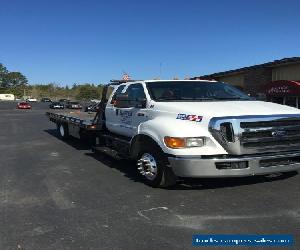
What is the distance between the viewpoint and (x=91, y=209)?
20.1 feet

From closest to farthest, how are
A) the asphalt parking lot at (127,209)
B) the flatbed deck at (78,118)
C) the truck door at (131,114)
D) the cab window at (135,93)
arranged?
the asphalt parking lot at (127,209) → the truck door at (131,114) → the cab window at (135,93) → the flatbed deck at (78,118)

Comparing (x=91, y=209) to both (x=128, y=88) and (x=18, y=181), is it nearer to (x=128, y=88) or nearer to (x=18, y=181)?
(x=18, y=181)

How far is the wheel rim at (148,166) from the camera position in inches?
284

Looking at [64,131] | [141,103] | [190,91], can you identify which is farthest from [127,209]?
[64,131]

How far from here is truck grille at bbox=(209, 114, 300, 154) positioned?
640cm

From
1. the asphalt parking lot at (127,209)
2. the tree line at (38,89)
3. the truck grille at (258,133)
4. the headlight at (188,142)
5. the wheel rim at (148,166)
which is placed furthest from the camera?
the tree line at (38,89)

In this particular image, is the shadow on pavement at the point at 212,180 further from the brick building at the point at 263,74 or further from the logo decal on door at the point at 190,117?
the brick building at the point at 263,74

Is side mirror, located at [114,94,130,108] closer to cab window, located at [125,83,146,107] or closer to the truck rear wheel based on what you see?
cab window, located at [125,83,146,107]

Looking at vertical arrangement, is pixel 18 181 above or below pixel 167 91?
below

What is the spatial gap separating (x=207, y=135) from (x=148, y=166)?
132 centimetres

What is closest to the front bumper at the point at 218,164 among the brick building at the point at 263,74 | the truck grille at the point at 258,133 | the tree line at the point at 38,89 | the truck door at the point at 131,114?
the truck grille at the point at 258,133

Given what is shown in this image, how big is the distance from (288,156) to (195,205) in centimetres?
168

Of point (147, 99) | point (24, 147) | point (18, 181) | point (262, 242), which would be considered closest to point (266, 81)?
point (24, 147)

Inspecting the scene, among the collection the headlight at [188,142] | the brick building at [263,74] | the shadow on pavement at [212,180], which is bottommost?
the shadow on pavement at [212,180]
